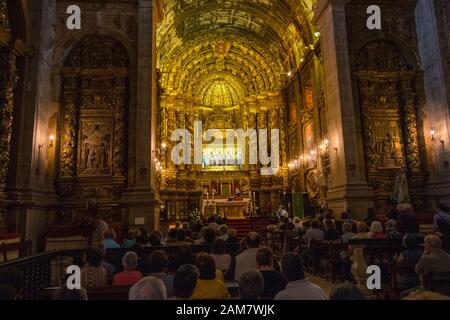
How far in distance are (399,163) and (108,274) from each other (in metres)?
12.7

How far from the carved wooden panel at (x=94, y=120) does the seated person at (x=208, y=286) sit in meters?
9.65

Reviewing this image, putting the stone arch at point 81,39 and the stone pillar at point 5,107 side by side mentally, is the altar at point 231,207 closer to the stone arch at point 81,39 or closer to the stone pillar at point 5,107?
the stone arch at point 81,39

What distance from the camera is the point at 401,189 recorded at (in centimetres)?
1247

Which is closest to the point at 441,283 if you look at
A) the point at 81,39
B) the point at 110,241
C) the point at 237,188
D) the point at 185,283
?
the point at 185,283

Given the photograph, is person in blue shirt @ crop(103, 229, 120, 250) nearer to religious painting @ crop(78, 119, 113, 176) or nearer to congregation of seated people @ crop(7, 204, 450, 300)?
congregation of seated people @ crop(7, 204, 450, 300)

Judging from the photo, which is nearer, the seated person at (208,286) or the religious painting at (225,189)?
the seated person at (208,286)

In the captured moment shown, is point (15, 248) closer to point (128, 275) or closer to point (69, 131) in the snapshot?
point (128, 275)

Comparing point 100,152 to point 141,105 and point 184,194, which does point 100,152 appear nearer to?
point 141,105

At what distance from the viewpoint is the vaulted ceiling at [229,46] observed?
2161 centimetres

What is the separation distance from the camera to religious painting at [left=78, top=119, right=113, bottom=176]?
1247cm

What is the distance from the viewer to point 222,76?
29281mm

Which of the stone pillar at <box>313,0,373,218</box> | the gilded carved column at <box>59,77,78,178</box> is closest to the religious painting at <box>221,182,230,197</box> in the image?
the stone pillar at <box>313,0,373,218</box>

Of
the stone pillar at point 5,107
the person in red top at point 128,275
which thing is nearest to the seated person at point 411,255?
Answer: the person in red top at point 128,275

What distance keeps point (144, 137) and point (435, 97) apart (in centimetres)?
1180
